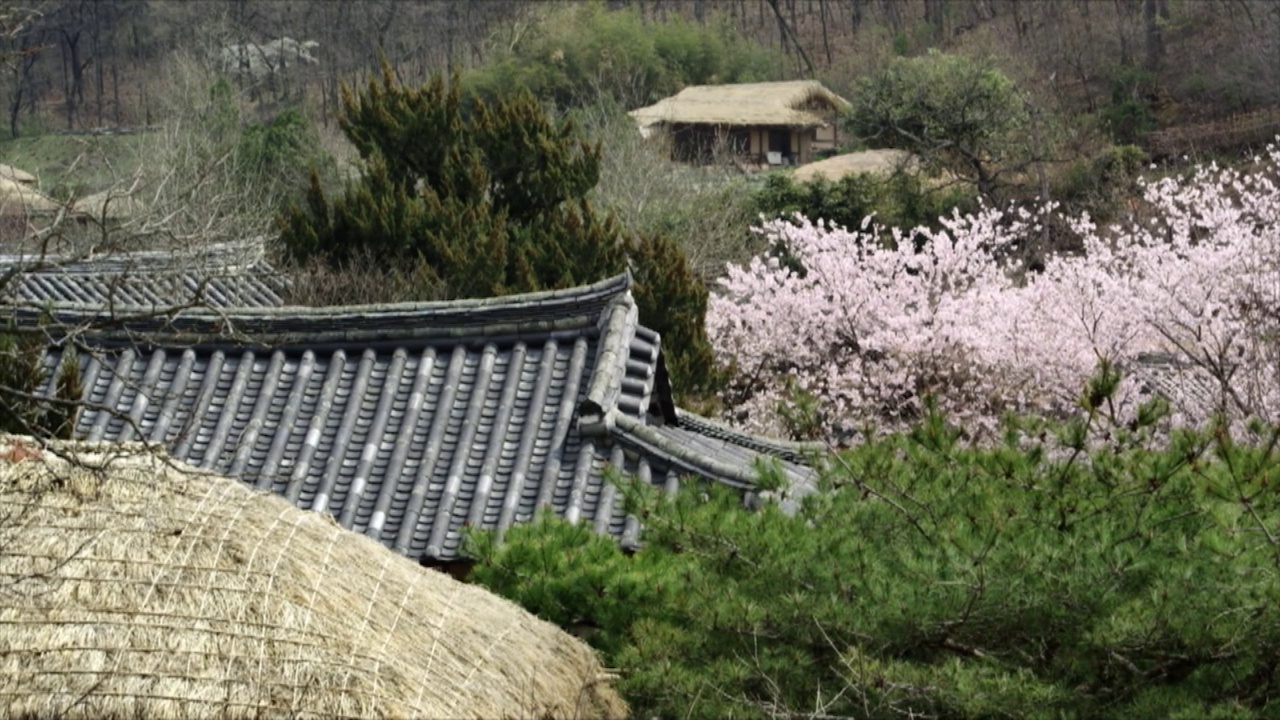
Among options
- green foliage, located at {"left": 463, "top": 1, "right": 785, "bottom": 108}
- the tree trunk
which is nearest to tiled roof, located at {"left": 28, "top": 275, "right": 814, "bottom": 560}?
green foliage, located at {"left": 463, "top": 1, "right": 785, "bottom": 108}

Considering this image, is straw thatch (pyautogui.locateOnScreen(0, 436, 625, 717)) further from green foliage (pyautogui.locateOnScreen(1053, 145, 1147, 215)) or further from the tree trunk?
the tree trunk

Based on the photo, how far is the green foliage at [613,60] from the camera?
4606 centimetres

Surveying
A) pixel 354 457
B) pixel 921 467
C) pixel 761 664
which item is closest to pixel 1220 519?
pixel 921 467

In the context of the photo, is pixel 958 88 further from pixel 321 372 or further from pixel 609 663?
pixel 609 663

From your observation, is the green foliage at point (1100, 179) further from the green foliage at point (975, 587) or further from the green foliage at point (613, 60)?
the green foliage at point (975, 587)

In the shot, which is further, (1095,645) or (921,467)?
(921,467)

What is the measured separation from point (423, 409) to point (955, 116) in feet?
75.9

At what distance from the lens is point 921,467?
6.50 m

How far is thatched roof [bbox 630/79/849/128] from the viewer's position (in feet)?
142

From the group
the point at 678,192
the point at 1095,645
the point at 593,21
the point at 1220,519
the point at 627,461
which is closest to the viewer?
the point at 1220,519

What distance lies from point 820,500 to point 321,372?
5.82 m

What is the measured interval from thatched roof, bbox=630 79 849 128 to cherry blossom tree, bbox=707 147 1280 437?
926 inches

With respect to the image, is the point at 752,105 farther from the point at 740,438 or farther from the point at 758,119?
the point at 740,438

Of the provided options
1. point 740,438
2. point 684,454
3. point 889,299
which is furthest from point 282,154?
point 684,454
